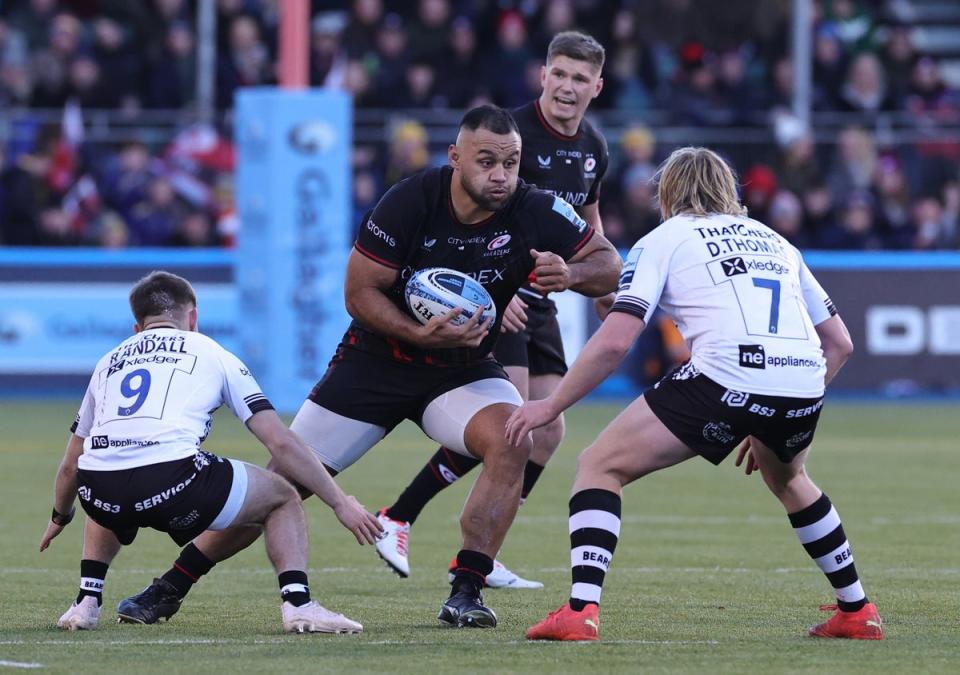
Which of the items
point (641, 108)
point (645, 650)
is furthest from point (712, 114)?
point (645, 650)

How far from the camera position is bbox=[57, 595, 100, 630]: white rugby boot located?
7.09 m

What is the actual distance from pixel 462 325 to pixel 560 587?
174 cm

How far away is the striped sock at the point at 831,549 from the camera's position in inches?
282

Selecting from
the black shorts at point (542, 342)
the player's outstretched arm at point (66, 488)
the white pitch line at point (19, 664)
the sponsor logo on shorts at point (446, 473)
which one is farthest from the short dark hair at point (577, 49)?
the white pitch line at point (19, 664)

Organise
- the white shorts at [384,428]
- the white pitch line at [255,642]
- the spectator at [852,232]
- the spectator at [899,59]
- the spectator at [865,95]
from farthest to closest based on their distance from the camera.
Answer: the spectator at [899,59], the spectator at [865,95], the spectator at [852,232], the white shorts at [384,428], the white pitch line at [255,642]

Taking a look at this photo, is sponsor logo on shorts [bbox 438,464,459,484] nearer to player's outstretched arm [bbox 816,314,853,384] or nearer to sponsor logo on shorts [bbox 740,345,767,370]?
player's outstretched arm [bbox 816,314,853,384]

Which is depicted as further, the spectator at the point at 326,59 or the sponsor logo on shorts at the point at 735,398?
the spectator at the point at 326,59

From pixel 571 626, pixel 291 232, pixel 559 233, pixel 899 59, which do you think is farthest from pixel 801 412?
pixel 899 59

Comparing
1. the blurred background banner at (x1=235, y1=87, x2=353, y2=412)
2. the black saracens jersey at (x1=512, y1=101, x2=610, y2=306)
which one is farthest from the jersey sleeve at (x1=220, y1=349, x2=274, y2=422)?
the blurred background banner at (x1=235, y1=87, x2=353, y2=412)

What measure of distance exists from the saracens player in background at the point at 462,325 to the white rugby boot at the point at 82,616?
0.60 metres

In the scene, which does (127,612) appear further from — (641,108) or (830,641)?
(641,108)

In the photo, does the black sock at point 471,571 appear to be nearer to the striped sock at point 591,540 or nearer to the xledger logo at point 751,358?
the striped sock at point 591,540

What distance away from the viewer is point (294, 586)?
279 inches

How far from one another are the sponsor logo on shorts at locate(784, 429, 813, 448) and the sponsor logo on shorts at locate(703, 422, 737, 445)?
25cm
